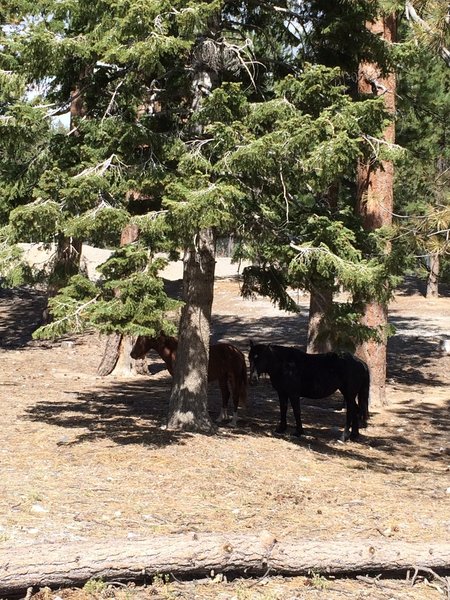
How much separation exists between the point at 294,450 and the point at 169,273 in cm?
2746

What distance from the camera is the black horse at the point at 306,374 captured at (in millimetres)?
11898

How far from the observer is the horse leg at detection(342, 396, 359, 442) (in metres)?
12.0

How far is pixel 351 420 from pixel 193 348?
3.07 metres

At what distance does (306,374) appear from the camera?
1196 centimetres

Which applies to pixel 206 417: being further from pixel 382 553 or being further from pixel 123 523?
pixel 382 553

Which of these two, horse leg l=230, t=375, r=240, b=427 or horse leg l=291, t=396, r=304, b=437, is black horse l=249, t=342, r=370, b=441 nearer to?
horse leg l=291, t=396, r=304, b=437

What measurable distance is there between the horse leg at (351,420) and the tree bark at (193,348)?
7.63 ft

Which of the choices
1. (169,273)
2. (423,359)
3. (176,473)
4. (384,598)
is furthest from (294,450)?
(169,273)

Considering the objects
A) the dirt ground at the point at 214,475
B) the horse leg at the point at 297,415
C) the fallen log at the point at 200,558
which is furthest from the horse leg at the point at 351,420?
the fallen log at the point at 200,558

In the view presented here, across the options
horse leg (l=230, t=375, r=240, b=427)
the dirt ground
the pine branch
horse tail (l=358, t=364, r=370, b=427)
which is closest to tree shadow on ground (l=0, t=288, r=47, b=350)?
the dirt ground

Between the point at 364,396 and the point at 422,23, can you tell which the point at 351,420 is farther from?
the point at 422,23

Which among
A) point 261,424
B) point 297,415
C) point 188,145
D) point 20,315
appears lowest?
point 261,424

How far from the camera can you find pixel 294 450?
10.8 meters

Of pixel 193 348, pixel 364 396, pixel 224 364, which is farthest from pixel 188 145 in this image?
pixel 364 396
